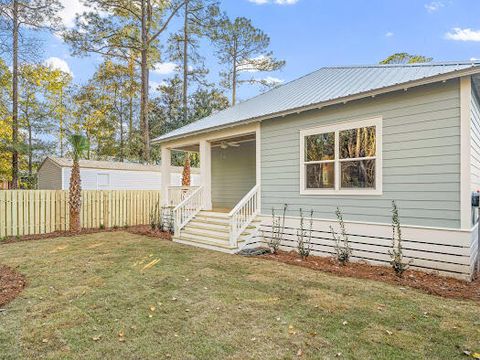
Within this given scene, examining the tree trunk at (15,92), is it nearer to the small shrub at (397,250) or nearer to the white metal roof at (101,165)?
the white metal roof at (101,165)

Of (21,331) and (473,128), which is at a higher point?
(473,128)

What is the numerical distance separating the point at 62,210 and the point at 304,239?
8.47 metres

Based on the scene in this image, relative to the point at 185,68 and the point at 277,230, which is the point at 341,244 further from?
the point at 185,68

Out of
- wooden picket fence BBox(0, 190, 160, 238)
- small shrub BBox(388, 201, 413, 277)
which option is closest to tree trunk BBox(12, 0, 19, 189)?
wooden picket fence BBox(0, 190, 160, 238)

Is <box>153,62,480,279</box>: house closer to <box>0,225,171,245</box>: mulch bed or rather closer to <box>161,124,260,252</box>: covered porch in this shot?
<box>161,124,260,252</box>: covered porch

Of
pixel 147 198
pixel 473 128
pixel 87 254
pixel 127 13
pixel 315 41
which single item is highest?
pixel 127 13

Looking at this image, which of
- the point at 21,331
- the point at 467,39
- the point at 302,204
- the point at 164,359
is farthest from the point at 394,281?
the point at 467,39

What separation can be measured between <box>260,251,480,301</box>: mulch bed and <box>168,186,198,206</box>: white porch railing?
4799mm

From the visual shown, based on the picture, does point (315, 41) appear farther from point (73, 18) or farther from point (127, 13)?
point (73, 18)

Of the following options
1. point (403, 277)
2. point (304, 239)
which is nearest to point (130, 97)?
point (304, 239)

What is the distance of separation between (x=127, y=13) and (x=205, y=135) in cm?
1516

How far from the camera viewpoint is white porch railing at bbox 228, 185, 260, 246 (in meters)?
7.35

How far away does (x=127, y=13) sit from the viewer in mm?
19953

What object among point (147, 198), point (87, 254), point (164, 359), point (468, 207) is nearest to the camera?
point (164, 359)
